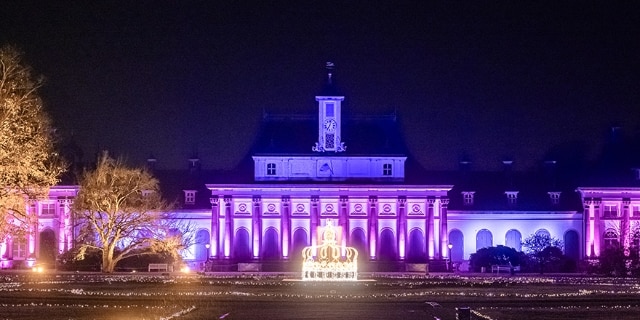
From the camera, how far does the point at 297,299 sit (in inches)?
1612

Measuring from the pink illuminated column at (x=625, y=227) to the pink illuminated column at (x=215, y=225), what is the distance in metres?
31.3

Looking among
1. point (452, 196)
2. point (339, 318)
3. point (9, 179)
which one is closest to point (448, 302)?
point (339, 318)

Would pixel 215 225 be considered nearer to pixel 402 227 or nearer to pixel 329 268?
pixel 402 227

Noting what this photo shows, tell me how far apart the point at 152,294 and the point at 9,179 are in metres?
7.46

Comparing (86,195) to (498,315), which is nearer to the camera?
(498,315)

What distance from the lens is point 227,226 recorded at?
8550cm

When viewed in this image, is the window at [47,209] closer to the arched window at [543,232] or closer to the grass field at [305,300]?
the grass field at [305,300]

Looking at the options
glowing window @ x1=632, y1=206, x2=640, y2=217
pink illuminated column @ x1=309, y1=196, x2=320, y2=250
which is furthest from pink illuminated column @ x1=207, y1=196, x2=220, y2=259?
glowing window @ x1=632, y1=206, x2=640, y2=217

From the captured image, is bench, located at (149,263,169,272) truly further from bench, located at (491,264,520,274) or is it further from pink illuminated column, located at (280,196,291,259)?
bench, located at (491,264,520,274)

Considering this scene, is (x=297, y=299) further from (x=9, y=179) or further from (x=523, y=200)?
(x=523, y=200)

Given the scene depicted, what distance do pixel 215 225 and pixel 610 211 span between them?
32110 millimetres

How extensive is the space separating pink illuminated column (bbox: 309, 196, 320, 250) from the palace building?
0.26ft

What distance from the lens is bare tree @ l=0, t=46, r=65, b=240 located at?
122ft

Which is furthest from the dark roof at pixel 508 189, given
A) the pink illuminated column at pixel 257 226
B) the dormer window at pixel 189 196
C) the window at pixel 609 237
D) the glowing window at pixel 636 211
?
the dormer window at pixel 189 196
